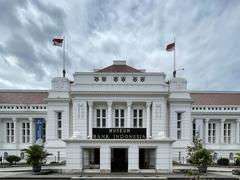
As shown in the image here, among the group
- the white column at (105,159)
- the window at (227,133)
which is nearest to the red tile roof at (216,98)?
the window at (227,133)

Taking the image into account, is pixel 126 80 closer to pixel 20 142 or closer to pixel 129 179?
pixel 129 179

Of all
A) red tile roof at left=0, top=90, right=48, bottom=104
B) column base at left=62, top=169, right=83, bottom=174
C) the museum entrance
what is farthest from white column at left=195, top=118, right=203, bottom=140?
red tile roof at left=0, top=90, right=48, bottom=104

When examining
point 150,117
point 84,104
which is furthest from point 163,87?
point 84,104

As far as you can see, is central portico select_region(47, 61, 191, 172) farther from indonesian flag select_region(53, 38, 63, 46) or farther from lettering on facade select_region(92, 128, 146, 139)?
indonesian flag select_region(53, 38, 63, 46)

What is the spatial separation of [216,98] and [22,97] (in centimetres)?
4328

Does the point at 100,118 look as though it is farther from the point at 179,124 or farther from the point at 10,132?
the point at 10,132

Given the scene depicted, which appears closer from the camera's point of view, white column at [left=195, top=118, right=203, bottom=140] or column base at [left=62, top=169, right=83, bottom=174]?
column base at [left=62, top=169, right=83, bottom=174]

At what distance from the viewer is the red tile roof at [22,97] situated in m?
44.6

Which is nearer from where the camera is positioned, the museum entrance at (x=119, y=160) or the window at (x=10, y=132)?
the museum entrance at (x=119, y=160)

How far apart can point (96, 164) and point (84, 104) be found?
9468 mm

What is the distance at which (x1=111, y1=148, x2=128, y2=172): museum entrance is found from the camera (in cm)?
2894

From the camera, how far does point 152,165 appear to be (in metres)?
30.0

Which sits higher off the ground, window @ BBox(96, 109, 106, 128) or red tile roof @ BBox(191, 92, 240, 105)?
red tile roof @ BBox(191, 92, 240, 105)

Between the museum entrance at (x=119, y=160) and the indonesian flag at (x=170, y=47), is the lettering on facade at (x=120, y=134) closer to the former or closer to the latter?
the museum entrance at (x=119, y=160)
